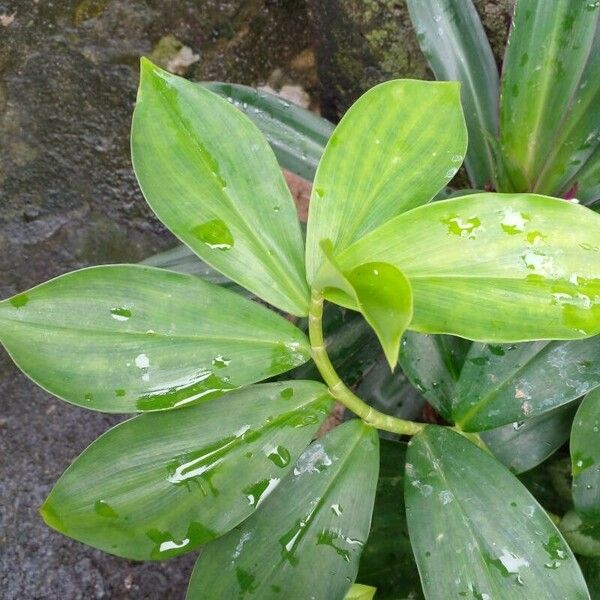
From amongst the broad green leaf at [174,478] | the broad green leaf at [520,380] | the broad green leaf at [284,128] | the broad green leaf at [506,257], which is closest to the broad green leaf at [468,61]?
the broad green leaf at [284,128]

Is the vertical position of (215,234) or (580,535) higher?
(215,234)

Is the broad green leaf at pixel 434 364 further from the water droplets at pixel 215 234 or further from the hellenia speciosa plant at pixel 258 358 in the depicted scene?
the water droplets at pixel 215 234

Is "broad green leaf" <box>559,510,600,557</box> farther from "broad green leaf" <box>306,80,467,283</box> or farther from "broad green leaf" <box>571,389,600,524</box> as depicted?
"broad green leaf" <box>306,80,467,283</box>

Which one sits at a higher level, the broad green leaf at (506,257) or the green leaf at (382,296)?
the green leaf at (382,296)

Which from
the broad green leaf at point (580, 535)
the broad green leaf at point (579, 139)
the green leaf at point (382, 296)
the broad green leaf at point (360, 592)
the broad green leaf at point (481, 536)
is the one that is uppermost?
the green leaf at point (382, 296)

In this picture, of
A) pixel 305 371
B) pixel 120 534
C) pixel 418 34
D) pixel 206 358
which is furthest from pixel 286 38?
pixel 120 534

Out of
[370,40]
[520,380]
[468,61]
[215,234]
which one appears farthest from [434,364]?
[370,40]

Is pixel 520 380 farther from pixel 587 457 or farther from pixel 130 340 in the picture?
pixel 130 340
